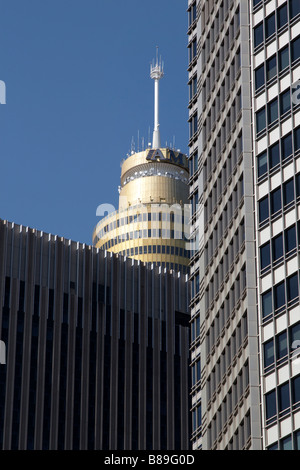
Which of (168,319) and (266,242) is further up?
(168,319)

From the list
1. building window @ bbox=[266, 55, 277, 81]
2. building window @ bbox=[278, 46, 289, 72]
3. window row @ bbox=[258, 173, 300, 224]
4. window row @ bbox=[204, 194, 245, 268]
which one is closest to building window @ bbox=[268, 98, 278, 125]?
building window @ bbox=[266, 55, 277, 81]

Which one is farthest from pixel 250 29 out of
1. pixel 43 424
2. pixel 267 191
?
pixel 43 424

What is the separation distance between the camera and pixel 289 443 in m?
81.1

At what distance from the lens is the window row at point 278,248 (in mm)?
86812

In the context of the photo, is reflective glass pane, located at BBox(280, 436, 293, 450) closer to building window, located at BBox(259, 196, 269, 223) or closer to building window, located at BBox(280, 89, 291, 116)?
building window, located at BBox(259, 196, 269, 223)

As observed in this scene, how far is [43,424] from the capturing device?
16375cm

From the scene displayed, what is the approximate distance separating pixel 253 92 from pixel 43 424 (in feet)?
255

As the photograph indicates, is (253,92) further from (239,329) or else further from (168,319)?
(168,319)

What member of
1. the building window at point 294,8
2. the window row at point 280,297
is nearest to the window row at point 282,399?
the window row at point 280,297

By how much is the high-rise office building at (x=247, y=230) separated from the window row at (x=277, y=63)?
0.35 feet

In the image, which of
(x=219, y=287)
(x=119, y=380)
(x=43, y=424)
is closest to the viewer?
(x=219, y=287)

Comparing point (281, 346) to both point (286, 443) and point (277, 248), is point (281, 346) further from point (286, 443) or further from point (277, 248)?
point (277, 248)

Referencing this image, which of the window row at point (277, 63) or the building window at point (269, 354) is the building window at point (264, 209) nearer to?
the window row at point (277, 63)

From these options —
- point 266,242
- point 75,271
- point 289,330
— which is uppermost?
point 75,271
